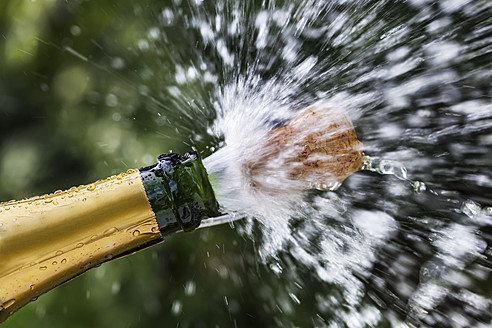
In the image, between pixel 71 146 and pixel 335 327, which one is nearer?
pixel 335 327

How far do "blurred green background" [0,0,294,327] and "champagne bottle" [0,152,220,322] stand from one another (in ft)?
1.11

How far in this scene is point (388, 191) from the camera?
1.99 ft

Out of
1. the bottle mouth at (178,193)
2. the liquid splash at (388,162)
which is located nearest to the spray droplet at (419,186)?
the liquid splash at (388,162)

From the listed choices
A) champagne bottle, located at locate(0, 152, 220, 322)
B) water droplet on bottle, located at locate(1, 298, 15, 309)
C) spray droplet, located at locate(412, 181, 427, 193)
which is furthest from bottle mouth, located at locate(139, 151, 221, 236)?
spray droplet, located at locate(412, 181, 427, 193)

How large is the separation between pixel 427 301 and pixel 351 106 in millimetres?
281

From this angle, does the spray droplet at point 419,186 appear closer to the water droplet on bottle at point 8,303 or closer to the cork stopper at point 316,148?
the cork stopper at point 316,148

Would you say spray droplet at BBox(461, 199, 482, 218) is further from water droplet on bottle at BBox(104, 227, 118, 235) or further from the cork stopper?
water droplet on bottle at BBox(104, 227, 118, 235)

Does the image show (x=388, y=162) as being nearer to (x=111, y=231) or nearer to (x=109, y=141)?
(x=111, y=231)

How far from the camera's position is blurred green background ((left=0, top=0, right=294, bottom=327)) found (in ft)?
2.34

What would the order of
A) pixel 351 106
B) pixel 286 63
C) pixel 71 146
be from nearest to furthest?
pixel 351 106
pixel 286 63
pixel 71 146

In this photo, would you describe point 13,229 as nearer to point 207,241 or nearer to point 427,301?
point 207,241

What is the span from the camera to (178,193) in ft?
1.29

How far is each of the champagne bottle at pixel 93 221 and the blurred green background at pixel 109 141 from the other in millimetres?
338

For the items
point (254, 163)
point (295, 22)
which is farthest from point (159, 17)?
point (254, 163)
